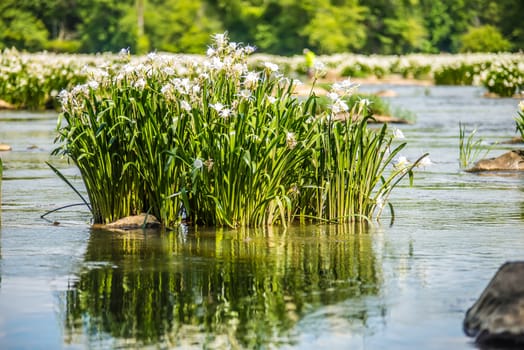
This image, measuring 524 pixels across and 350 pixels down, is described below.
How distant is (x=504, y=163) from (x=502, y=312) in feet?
30.2

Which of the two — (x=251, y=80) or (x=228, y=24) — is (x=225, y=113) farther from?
(x=228, y=24)

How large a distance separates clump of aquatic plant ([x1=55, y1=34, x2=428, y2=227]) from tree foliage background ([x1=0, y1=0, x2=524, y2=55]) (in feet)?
251

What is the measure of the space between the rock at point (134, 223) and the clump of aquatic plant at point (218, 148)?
0.11m

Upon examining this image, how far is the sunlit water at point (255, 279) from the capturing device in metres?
6.19

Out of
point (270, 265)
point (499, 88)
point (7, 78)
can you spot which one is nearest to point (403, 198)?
point (270, 265)

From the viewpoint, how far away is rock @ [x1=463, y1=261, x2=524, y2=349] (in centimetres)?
591

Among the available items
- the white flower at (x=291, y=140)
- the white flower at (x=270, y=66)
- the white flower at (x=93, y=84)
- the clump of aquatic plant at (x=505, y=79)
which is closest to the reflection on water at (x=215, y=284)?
the white flower at (x=291, y=140)

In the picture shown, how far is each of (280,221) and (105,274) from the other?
2.53m

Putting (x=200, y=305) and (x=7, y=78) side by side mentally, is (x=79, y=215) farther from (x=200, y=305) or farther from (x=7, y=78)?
(x=7, y=78)

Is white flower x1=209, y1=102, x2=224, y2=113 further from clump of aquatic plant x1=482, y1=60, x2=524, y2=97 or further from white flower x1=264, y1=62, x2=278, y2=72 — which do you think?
clump of aquatic plant x1=482, y1=60, x2=524, y2=97

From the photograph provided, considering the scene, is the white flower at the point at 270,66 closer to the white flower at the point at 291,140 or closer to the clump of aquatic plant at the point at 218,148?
the clump of aquatic plant at the point at 218,148

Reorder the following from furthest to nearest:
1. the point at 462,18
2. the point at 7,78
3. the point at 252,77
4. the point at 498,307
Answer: the point at 462,18
the point at 7,78
the point at 252,77
the point at 498,307

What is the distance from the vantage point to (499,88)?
120 feet

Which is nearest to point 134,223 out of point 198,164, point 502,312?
point 198,164
